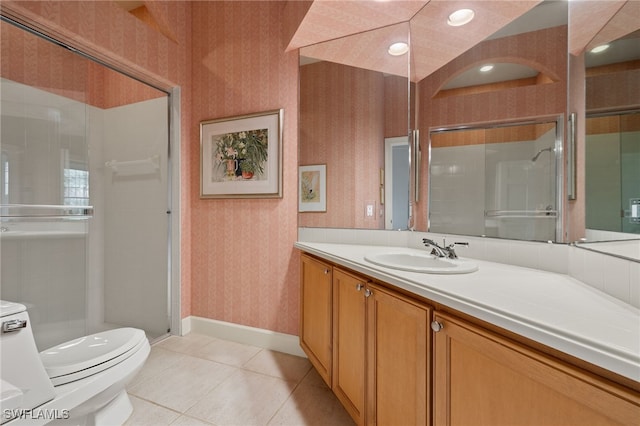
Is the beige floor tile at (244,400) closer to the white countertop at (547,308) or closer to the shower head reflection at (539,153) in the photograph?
the white countertop at (547,308)

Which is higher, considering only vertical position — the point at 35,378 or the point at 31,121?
the point at 31,121

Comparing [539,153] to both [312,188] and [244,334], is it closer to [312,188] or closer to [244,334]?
[312,188]

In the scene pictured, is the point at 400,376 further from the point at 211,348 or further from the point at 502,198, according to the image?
the point at 211,348

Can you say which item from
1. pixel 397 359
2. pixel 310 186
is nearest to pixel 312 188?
pixel 310 186

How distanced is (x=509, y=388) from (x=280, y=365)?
1632mm

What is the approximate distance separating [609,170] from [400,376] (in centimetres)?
94

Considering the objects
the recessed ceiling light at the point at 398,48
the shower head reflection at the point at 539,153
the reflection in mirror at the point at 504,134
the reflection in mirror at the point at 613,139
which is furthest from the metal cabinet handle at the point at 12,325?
the recessed ceiling light at the point at 398,48

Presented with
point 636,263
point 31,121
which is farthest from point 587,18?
point 31,121

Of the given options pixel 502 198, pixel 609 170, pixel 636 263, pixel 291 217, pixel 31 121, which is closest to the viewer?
pixel 636 263

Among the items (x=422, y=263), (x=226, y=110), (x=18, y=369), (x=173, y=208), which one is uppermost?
(x=226, y=110)

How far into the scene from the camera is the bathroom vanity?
19.5 inches

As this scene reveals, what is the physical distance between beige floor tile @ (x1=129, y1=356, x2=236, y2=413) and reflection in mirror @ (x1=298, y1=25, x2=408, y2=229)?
3.77ft

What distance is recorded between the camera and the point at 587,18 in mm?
994

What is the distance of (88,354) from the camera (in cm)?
136
